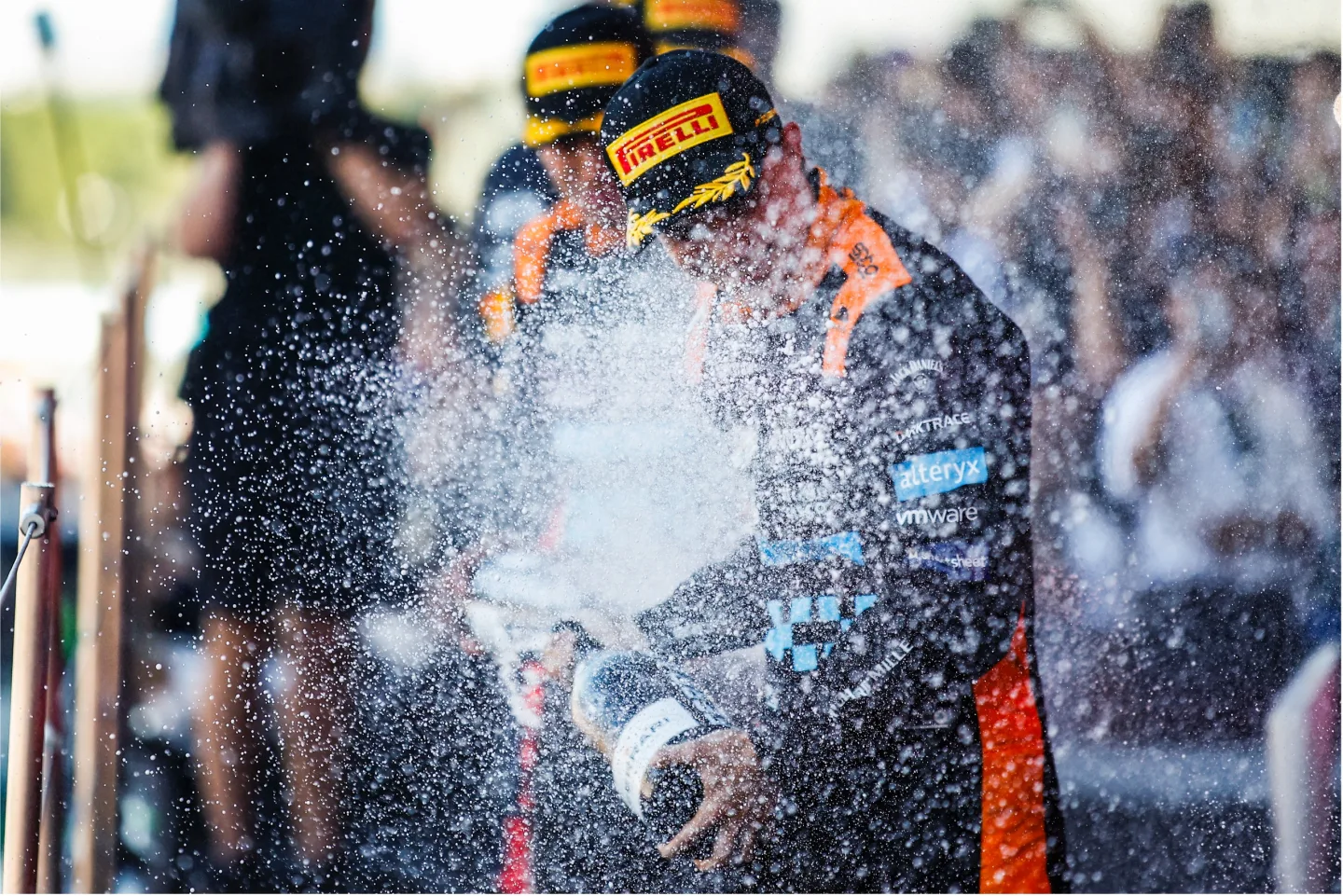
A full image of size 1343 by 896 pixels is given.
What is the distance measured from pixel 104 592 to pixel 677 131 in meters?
0.87

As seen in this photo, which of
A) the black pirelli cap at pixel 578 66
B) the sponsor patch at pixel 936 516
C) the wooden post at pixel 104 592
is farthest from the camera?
the wooden post at pixel 104 592

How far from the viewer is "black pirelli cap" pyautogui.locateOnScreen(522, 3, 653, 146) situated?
3.03 ft

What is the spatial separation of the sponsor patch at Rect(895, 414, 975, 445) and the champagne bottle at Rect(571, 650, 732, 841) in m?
0.33

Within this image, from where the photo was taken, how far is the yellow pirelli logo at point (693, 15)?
927 mm

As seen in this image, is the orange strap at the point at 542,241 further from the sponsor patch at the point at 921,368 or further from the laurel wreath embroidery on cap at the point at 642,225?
the sponsor patch at the point at 921,368

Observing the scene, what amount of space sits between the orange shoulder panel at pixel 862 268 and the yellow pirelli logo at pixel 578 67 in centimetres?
30

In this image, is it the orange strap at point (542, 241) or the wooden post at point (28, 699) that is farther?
the orange strap at point (542, 241)

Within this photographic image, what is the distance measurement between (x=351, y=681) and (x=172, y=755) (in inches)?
9.8

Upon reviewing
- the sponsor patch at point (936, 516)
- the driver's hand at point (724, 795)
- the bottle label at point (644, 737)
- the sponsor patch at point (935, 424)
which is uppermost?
the sponsor patch at point (935, 424)

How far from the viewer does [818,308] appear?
33.6 inches

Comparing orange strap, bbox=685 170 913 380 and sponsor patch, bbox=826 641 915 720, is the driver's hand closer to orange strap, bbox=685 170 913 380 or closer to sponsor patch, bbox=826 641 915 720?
sponsor patch, bbox=826 641 915 720

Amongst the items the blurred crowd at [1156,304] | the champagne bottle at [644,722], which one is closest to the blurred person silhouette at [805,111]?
the blurred crowd at [1156,304]

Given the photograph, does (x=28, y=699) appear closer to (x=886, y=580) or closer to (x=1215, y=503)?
(x=886, y=580)

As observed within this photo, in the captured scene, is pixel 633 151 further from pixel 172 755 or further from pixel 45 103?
pixel 172 755
